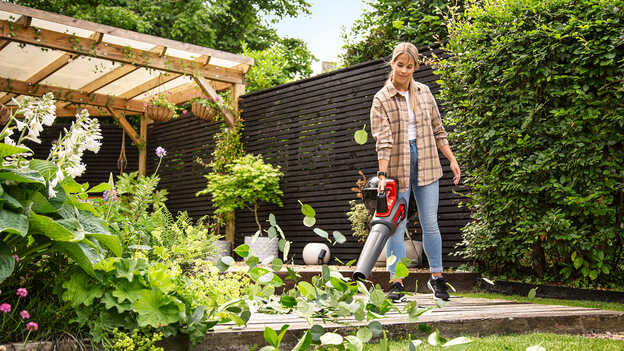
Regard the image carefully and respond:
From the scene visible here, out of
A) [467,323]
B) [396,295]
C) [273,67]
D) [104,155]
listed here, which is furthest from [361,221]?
[104,155]

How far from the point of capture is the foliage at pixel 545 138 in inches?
136

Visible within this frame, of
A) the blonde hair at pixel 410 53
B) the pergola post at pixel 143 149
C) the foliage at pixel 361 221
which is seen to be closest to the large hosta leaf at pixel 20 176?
the blonde hair at pixel 410 53

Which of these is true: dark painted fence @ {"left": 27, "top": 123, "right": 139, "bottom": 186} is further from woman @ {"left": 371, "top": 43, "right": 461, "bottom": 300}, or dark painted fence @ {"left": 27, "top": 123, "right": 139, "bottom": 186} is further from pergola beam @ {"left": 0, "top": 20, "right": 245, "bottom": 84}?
woman @ {"left": 371, "top": 43, "right": 461, "bottom": 300}

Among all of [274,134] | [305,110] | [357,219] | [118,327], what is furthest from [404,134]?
[274,134]

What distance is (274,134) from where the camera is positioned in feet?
24.0

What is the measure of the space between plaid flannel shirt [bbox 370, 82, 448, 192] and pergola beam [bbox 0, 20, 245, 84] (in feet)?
16.4

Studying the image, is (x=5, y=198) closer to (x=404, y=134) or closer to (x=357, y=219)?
(x=404, y=134)

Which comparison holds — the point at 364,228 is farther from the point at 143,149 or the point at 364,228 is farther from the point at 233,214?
the point at 143,149

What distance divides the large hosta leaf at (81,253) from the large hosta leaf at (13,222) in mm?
118

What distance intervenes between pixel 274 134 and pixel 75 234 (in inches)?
238

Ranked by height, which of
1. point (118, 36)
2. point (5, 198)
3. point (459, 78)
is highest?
point (118, 36)

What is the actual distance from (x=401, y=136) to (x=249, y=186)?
156 inches

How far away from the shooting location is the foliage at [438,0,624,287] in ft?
11.3

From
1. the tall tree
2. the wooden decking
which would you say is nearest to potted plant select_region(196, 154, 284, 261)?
the wooden decking
